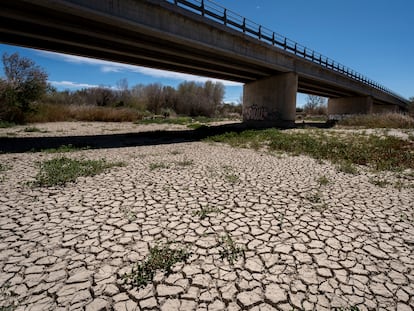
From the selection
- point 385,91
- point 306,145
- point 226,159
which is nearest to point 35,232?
point 226,159

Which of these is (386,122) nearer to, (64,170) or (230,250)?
(230,250)

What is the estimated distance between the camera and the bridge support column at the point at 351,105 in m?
38.0

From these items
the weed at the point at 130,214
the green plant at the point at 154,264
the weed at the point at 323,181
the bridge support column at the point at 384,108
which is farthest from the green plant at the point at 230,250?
the bridge support column at the point at 384,108

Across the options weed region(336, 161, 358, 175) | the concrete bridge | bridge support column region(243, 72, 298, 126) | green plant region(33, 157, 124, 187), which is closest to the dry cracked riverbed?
green plant region(33, 157, 124, 187)

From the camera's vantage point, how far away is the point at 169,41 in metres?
13.2

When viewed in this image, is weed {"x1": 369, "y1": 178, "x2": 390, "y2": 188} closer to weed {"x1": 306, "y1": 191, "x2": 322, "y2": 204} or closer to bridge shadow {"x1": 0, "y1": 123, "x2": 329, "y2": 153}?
weed {"x1": 306, "y1": 191, "x2": 322, "y2": 204}

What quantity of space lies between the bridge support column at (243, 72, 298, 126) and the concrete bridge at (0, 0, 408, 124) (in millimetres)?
94

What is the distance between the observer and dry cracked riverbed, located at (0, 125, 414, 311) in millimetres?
2143

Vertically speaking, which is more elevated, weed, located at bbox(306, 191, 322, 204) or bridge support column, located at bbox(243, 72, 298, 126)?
bridge support column, located at bbox(243, 72, 298, 126)

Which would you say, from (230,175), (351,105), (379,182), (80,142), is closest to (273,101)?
(379,182)

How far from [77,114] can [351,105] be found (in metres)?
44.0

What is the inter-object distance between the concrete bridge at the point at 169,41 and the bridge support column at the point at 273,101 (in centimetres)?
9

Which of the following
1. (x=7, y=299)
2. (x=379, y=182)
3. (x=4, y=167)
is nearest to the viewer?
(x=7, y=299)

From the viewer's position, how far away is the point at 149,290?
219 centimetres
